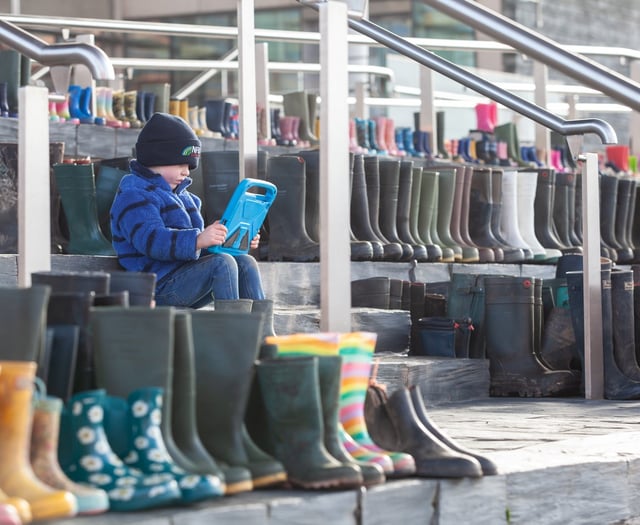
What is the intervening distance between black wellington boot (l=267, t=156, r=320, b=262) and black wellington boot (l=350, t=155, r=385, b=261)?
57 cm

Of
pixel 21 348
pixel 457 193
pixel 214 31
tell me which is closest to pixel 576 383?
pixel 457 193

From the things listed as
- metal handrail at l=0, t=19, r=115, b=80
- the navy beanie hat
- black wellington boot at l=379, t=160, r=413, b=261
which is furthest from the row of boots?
black wellington boot at l=379, t=160, r=413, b=261

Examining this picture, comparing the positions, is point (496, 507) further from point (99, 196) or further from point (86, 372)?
point (99, 196)

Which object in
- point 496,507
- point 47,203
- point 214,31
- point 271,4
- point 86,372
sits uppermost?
point 271,4

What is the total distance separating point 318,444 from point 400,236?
4.30m

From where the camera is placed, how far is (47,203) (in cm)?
320

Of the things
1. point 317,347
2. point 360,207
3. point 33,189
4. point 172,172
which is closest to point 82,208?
point 172,172

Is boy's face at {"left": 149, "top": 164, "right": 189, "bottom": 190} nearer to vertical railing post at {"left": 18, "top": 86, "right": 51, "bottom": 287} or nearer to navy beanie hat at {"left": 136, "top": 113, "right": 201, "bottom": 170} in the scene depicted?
navy beanie hat at {"left": 136, "top": 113, "right": 201, "bottom": 170}

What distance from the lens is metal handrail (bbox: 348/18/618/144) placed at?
15.8 feet

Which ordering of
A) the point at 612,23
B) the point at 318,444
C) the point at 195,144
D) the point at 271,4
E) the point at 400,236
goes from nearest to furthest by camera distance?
the point at 318,444, the point at 195,144, the point at 400,236, the point at 271,4, the point at 612,23

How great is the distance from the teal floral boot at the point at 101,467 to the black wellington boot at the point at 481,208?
536cm

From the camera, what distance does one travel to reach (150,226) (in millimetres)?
4590

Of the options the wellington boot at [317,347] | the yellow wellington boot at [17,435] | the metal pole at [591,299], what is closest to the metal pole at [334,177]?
the wellington boot at [317,347]

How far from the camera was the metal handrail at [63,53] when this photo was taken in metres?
3.13
